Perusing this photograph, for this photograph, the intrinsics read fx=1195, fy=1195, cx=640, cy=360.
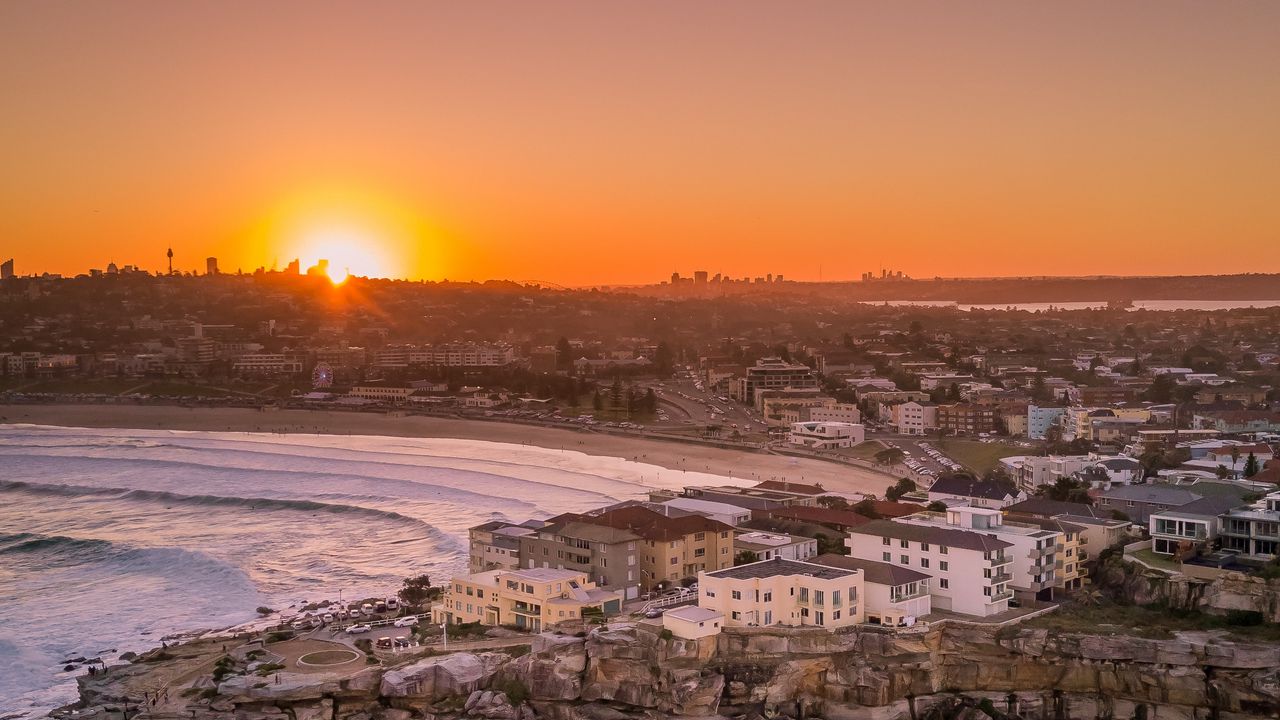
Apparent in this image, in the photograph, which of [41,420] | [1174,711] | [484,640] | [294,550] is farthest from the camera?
[41,420]

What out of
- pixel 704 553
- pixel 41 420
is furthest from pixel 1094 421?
pixel 41 420

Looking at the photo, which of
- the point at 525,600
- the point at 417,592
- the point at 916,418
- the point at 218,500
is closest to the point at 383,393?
the point at 218,500

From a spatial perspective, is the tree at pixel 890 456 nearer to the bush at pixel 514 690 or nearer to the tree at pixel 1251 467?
the tree at pixel 1251 467

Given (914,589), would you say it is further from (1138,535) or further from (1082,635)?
(1138,535)

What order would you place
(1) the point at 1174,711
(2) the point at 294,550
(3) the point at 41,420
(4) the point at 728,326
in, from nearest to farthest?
1. (1) the point at 1174,711
2. (2) the point at 294,550
3. (3) the point at 41,420
4. (4) the point at 728,326

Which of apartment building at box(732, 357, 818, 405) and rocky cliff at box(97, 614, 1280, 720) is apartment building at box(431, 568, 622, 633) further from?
apartment building at box(732, 357, 818, 405)

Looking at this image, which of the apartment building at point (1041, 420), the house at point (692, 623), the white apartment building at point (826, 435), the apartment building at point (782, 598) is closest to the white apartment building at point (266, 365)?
the white apartment building at point (826, 435)
